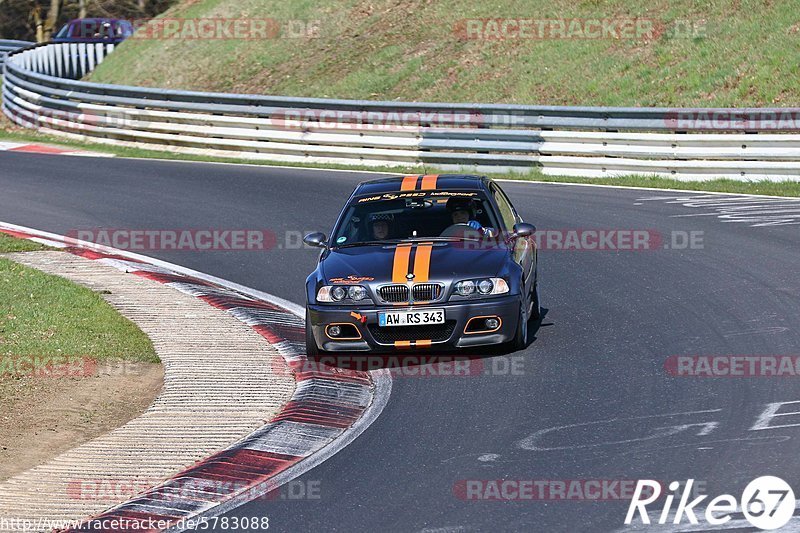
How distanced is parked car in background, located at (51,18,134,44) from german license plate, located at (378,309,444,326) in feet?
105

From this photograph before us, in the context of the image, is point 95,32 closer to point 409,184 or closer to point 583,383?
point 409,184

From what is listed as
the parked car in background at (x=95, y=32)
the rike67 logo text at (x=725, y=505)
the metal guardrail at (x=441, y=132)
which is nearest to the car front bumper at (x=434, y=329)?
the rike67 logo text at (x=725, y=505)

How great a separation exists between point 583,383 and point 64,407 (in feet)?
12.5

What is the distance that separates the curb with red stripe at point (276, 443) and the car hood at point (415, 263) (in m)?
0.78

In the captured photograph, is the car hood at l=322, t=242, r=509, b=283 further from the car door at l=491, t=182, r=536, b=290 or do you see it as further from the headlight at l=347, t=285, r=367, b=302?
the car door at l=491, t=182, r=536, b=290

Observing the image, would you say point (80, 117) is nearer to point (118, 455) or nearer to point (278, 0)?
point (278, 0)

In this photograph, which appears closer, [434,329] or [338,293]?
[434,329]

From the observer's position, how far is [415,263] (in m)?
10.2

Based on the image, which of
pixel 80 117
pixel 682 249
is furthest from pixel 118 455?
pixel 80 117

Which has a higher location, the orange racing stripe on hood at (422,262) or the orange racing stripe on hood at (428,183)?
the orange racing stripe on hood at (428,183)

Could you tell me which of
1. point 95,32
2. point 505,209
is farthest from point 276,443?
point 95,32

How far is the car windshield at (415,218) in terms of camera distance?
10.9m

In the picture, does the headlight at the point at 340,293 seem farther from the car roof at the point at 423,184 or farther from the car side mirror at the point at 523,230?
the car side mirror at the point at 523,230

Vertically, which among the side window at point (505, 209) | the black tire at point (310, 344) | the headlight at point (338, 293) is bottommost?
the black tire at point (310, 344)
